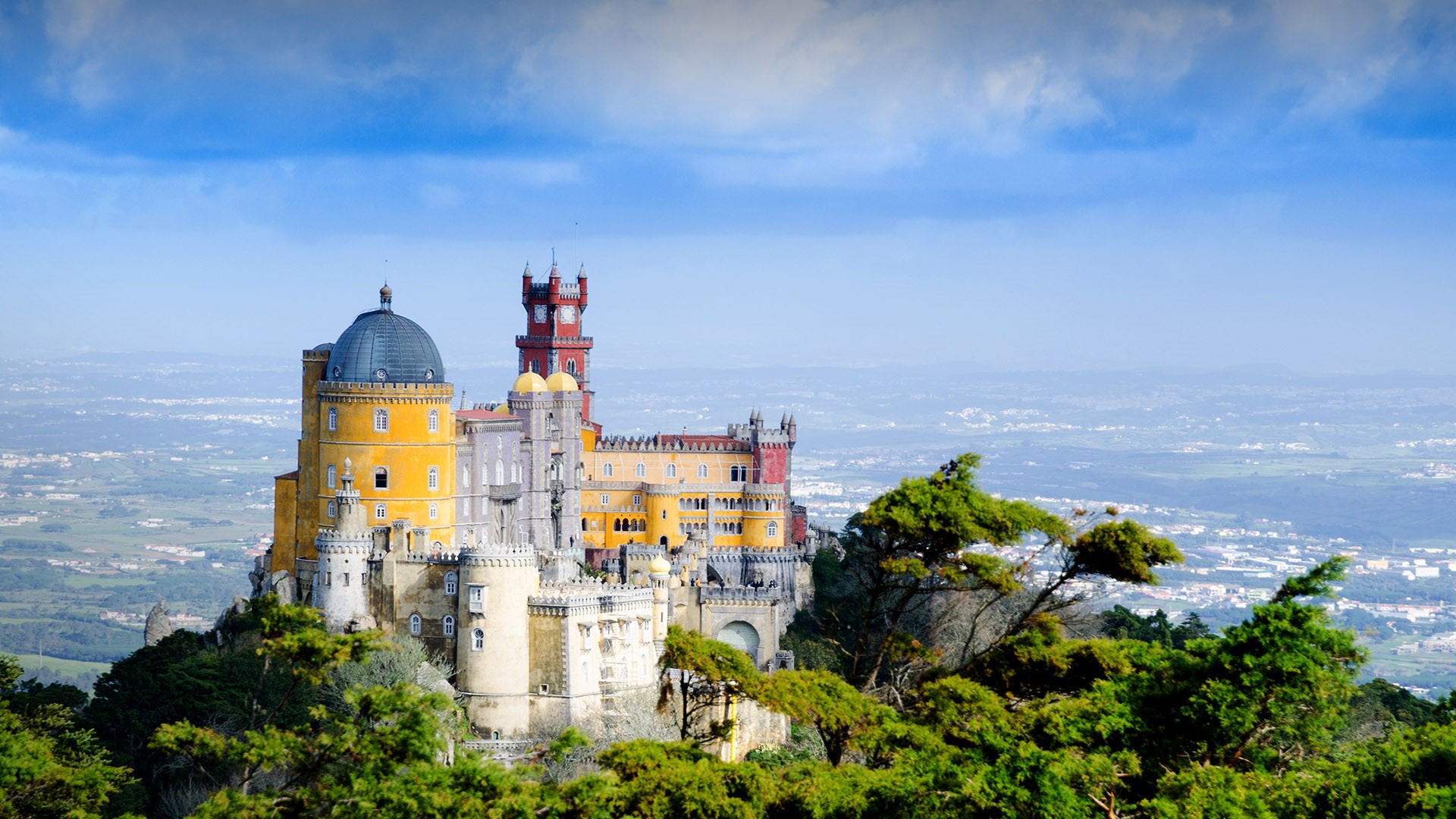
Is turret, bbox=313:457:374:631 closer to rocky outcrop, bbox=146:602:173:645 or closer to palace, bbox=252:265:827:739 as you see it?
palace, bbox=252:265:827:739

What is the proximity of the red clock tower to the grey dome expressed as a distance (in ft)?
82.9

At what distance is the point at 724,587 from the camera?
75125 millimetres

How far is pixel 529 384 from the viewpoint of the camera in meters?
80.3

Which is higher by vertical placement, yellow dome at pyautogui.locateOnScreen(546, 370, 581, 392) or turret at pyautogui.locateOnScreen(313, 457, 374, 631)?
yellow dome at pyautogui.locateOnScreen(546, 370, 581, 392)

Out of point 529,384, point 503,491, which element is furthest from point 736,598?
point 529,384

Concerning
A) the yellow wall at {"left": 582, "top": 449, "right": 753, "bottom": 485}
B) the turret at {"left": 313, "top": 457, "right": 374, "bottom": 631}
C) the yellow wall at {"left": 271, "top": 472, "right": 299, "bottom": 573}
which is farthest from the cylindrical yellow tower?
the yellow wall at {"left": 582, "top": 449, "right": 753, "bottom": 485}

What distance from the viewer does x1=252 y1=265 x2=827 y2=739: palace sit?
6009 centimetres

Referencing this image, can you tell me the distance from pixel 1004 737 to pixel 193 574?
390ft

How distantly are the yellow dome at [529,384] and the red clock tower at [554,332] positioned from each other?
487 inches

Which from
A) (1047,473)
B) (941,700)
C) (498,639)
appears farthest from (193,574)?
(941,700)

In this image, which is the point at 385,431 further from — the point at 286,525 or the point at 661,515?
the point at 661,515

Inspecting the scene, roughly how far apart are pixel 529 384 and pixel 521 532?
7.96 m

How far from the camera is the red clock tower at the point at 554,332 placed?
94.5 m

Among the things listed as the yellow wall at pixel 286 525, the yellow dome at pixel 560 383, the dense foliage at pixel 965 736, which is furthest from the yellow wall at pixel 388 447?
the dense foliage at pixel 965 736
